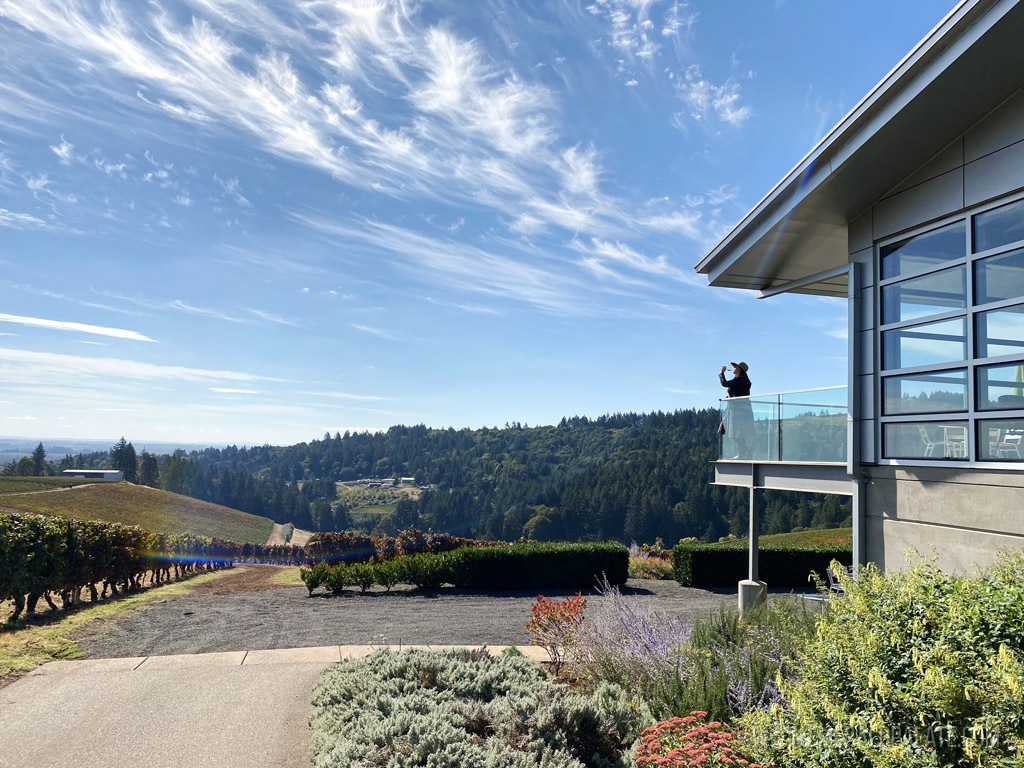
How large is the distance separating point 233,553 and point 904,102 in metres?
25.7

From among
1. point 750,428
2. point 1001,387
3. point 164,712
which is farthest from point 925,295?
point 164,712

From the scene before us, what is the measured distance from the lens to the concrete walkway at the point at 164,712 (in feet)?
16.0

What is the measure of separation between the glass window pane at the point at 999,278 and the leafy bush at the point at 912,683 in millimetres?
4203

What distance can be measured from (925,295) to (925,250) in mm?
527

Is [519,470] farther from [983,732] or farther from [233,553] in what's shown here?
[983,732]

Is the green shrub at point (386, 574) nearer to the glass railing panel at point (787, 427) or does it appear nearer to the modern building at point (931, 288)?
the glass railing panel at point (787, 427)

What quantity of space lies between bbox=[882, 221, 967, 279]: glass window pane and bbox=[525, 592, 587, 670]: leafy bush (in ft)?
18.2

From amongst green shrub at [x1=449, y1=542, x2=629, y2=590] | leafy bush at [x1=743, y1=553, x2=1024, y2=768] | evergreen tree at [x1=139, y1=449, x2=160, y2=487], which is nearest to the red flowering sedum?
leafy bush at [x1=743, y1=553, x2=1024, y2=768]

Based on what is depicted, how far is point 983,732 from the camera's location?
2.59 metres

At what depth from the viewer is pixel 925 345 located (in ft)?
25.1

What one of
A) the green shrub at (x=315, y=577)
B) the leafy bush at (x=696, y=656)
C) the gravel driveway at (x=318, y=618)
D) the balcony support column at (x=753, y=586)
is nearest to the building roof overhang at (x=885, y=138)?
the balcony support column at (x=753, y=586)

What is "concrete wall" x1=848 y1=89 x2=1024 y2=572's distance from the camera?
21.5ft

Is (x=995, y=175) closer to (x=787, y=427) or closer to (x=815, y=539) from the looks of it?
(x=787, y=427)

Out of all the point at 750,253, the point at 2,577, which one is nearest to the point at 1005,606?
the point at 750,253
